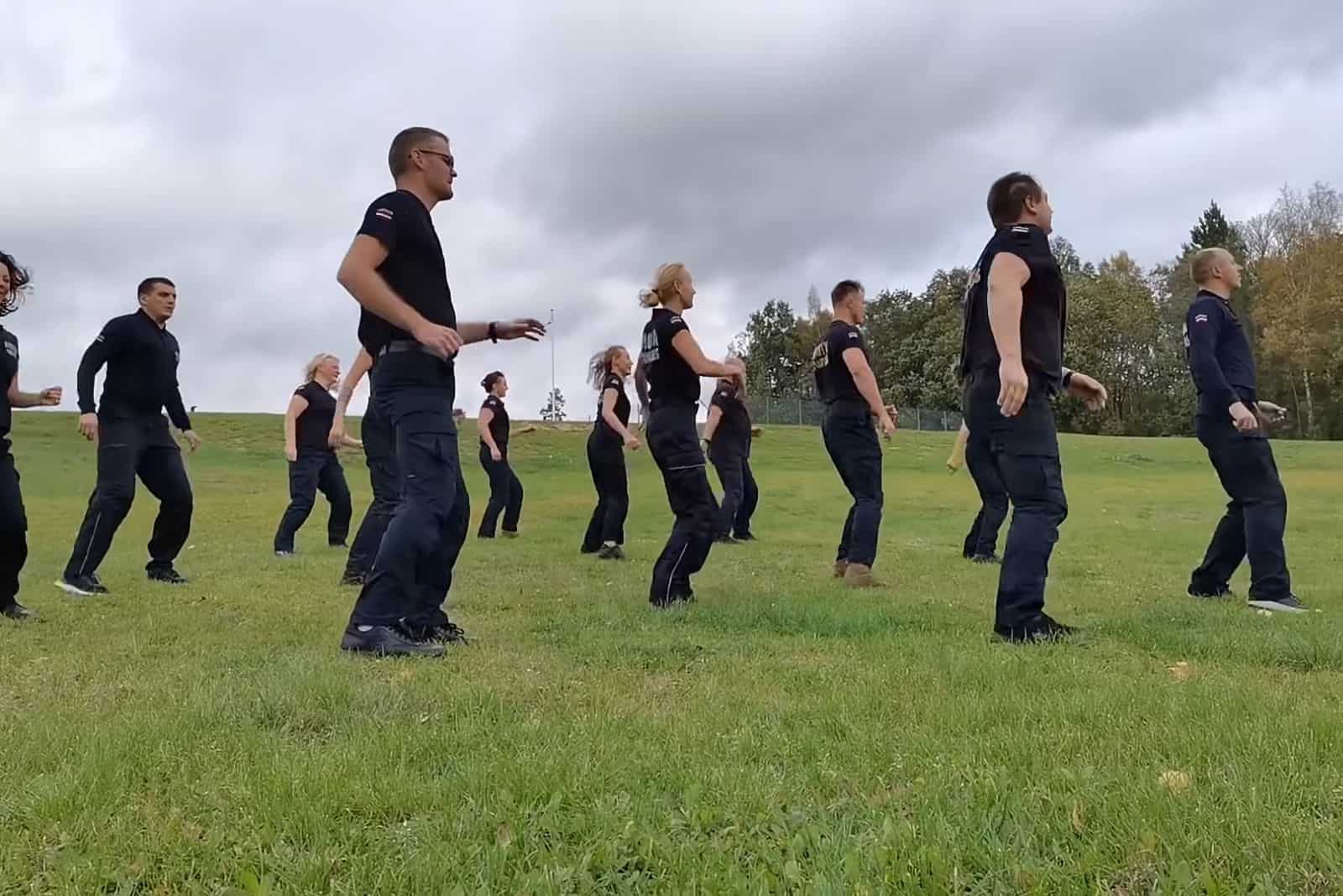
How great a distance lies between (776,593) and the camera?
6.83 metres

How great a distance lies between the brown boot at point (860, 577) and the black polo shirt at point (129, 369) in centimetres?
528

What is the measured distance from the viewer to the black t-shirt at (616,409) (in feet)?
36.1

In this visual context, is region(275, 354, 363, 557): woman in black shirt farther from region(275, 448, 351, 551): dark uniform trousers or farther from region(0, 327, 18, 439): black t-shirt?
region(0, 327, 18, 439): black t-shirt

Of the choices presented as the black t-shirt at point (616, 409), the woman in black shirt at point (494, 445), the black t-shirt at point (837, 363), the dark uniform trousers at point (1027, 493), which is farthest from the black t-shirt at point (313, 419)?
the dark uniform trousers at point (1027, 493)

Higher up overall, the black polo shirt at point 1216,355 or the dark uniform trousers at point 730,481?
the black polo shirt at point 1216,355

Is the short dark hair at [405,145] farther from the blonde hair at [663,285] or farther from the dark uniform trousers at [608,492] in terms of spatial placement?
the dark uniform trousers at [608,492]

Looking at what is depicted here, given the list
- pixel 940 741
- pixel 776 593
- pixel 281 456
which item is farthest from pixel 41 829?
pixel 281 456

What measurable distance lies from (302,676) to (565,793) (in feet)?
5.42

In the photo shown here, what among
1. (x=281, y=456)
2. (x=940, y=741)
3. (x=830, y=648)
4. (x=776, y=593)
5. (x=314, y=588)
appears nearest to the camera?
(x=940, y=741)

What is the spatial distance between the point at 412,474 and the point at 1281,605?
507 centimetres

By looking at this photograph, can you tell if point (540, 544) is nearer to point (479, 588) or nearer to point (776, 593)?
point (479, 588)

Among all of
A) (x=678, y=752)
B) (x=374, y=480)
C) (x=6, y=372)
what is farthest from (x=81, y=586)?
(x=678, y=752)

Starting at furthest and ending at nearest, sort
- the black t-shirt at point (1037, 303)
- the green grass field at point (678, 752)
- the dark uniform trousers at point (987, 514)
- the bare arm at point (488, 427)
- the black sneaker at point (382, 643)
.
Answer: the bare arm at point (488, 427) < the dark uniform trousers at point (987, 514) < the black t-shirt at point (1037, 303) < the black sneaker at point (382, 643) < the green grass field at point (678, 752)

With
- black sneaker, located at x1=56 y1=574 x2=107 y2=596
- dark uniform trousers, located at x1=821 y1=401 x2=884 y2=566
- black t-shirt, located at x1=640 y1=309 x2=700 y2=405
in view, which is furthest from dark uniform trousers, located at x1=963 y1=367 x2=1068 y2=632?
black sneaker, located at x1=56 y1=574 x2=107 y2=596
